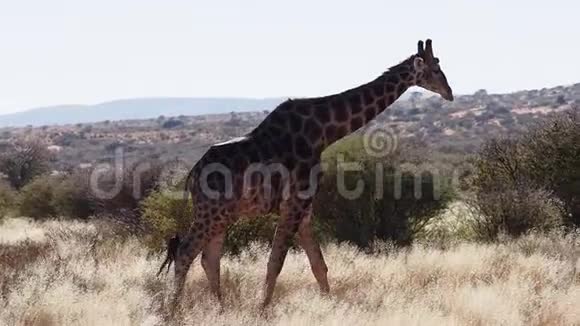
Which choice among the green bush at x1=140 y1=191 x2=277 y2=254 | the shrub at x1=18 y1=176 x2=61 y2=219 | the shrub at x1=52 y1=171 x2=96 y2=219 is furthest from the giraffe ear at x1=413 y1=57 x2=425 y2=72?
the shrub at x1=18 y1=176 x2=61 y2=219

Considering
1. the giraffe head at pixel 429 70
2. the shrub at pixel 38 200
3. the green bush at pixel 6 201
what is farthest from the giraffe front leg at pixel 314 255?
the shrub at pixel 38 200

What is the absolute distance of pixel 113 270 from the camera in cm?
1029

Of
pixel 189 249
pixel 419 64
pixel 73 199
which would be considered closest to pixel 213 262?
pixel 189 249

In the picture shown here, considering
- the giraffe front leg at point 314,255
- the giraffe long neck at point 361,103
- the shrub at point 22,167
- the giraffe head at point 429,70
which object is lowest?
the shrub at point 22,167

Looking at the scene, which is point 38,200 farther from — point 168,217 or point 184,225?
point 184,225

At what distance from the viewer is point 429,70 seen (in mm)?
9484

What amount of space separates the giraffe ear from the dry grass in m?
2.59

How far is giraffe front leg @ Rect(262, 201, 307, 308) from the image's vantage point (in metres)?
8.45

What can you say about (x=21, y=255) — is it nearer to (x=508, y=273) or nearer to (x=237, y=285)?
(x=237, y=285)

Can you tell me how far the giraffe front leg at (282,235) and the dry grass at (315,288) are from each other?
288 millimetres

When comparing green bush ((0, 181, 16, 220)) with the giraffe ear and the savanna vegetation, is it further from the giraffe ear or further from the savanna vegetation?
the giraffe ear

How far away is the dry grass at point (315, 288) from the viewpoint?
7.50m

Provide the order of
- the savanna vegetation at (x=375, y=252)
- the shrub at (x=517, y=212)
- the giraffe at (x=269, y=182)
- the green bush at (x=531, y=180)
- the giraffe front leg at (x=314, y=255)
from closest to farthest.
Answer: the savanna vegetation at (x=375, y=252)
the giraffe at (x=269, y=182)
the giraffe front leg at (x=314, y=255)
the shrub at (x=517, y=212)
the green bush at (x=531, y=180)

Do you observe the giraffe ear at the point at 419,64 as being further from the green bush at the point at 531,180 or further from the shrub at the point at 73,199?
the shrub at the point at 73,199
